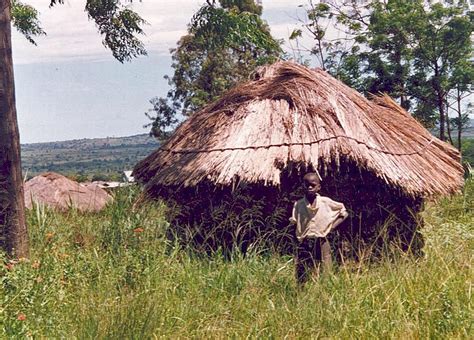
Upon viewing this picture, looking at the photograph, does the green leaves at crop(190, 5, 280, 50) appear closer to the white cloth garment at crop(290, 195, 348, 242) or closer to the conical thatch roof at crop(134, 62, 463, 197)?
the conical thatch roof at crop(134, 62, 463, 197)

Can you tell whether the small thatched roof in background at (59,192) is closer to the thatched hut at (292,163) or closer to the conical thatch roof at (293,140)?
the conical thatch roof at (293,140)

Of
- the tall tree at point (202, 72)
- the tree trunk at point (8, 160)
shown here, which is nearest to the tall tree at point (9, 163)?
the tree trunk at point (8, 160)

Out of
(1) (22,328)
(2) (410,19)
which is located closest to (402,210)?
(1) (22,328)

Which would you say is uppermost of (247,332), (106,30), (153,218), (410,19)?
(410,19)

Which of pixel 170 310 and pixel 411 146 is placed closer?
pixel 170 310

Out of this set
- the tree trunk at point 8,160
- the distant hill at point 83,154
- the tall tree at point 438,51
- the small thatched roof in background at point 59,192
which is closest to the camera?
the tree trunk at point 8,160

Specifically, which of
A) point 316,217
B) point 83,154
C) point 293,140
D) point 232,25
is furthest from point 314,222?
point 83,154

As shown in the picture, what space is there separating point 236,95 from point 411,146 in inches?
80.6

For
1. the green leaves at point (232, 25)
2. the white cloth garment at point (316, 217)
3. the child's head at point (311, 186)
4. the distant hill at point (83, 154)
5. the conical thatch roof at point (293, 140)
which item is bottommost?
the distant hill at point (83, 154)

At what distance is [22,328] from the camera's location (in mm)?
4582

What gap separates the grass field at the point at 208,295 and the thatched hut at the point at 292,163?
0.96m

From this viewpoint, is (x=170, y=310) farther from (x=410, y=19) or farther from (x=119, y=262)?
(x=410, y=19)

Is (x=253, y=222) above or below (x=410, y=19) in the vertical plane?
below

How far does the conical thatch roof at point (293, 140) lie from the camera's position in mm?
7332
